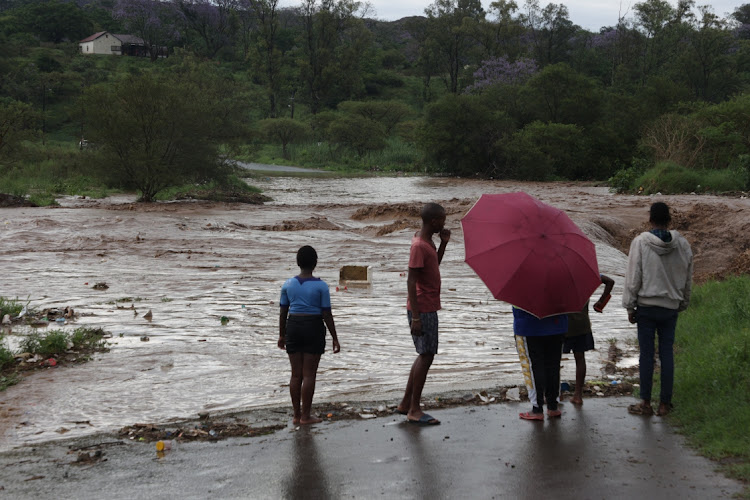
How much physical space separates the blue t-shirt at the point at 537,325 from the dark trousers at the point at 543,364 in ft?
0.21

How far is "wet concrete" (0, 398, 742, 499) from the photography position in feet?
16.4

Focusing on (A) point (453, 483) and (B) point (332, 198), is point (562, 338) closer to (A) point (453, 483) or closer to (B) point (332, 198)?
(A) point (453, 483)

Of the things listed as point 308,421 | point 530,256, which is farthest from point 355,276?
point 530,256

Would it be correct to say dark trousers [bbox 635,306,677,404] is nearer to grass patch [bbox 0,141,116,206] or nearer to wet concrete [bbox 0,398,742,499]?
wet concrete [bbox 0,398,742,499]

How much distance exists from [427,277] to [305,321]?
1.02m

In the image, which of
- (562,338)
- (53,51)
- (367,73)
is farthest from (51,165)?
(367,73)

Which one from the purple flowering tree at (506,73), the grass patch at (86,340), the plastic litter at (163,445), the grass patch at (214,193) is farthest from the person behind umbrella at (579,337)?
the purple flowering tree at (506,73)

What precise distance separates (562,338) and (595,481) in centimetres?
156

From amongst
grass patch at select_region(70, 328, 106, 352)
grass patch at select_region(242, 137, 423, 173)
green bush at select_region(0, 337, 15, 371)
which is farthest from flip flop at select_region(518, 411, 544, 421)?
grass patch at select_region(242, 137, 423, 173)

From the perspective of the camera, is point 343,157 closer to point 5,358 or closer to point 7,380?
point 5,358

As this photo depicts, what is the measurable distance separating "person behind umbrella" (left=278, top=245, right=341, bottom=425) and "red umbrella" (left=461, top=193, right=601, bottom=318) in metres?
1.24

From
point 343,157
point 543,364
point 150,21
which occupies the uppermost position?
point 150,21

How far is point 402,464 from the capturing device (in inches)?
216

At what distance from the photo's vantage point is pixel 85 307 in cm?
1148
